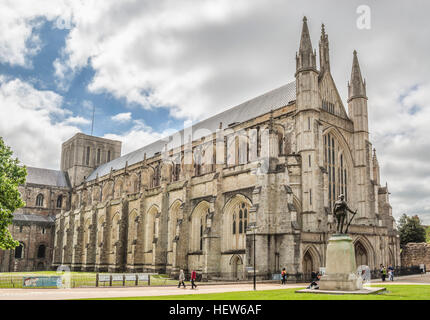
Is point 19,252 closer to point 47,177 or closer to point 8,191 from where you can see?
point 47,177

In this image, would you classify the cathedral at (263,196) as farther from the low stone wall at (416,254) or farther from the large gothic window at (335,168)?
the low stone wall at (416,254)

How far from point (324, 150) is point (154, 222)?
20208mm

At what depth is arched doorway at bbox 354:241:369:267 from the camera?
35875 millimetres

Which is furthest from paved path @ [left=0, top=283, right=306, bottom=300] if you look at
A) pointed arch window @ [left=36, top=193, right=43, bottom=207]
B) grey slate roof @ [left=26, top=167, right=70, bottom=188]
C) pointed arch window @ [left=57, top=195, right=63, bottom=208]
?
grey slate roof @ [left=26, top=167, right=70, bottom=188]

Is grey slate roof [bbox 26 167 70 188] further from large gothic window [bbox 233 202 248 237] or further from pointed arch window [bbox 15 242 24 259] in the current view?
large gothic window [bbox 233 202 248 237]

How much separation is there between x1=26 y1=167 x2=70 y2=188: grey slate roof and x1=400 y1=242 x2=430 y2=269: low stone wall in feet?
205

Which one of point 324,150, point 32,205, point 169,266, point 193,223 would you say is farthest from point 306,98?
point 32,205

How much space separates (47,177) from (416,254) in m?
67.1

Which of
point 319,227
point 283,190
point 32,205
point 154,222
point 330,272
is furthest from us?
point 32,205

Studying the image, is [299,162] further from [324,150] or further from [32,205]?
[32,205]

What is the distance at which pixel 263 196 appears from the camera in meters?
31.7

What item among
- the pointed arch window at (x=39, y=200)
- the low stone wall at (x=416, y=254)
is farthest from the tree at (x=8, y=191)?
the pointed arch window at (x=39, y=200)

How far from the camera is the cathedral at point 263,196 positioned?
3150 centimetres

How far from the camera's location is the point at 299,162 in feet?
120
